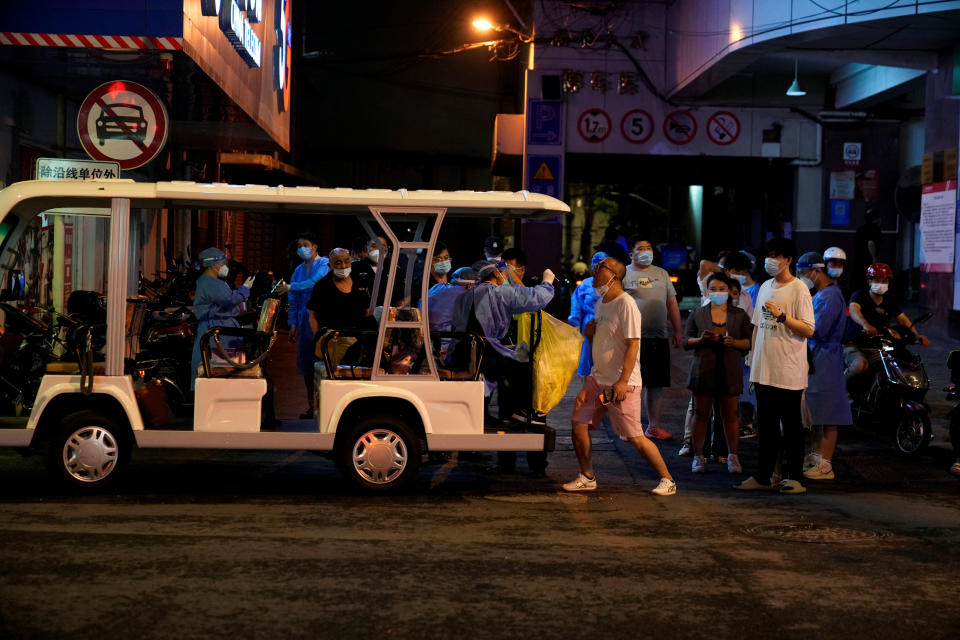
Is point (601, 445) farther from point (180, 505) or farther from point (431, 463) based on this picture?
point (180, 505)

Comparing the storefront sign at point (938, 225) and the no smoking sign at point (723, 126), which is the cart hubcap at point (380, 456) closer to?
the storefront sign at point (938, 225)

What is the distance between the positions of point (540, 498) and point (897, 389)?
4.05 m

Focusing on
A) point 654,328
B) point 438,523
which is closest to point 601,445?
point 654,328

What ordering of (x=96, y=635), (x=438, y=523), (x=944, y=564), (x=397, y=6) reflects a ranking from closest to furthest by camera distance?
1. (x=96, y=635)
2. (x=944, y=564)
3. (x=438, y=523)
4. (x=397, y=6)

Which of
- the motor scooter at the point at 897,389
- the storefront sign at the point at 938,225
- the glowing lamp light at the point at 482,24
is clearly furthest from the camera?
the glowing lamp light at the point at 482,24

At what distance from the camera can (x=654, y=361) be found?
11.4m

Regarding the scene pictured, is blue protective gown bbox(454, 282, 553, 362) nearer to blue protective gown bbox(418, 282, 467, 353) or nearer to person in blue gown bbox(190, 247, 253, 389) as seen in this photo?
blue protective gown bbox(418, 282, 467, 353)

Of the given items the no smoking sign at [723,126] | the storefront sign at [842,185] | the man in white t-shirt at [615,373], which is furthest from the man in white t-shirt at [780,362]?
the storefront sign at [842,185]

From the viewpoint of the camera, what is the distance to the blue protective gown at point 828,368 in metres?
9.53

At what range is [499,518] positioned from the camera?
7.74m

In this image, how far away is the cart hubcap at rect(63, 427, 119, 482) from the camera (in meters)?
8.16

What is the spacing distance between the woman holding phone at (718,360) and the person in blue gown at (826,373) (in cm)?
59

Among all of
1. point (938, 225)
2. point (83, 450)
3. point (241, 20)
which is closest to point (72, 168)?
point (83, 450)

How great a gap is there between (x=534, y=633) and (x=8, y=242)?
5.18 metres
